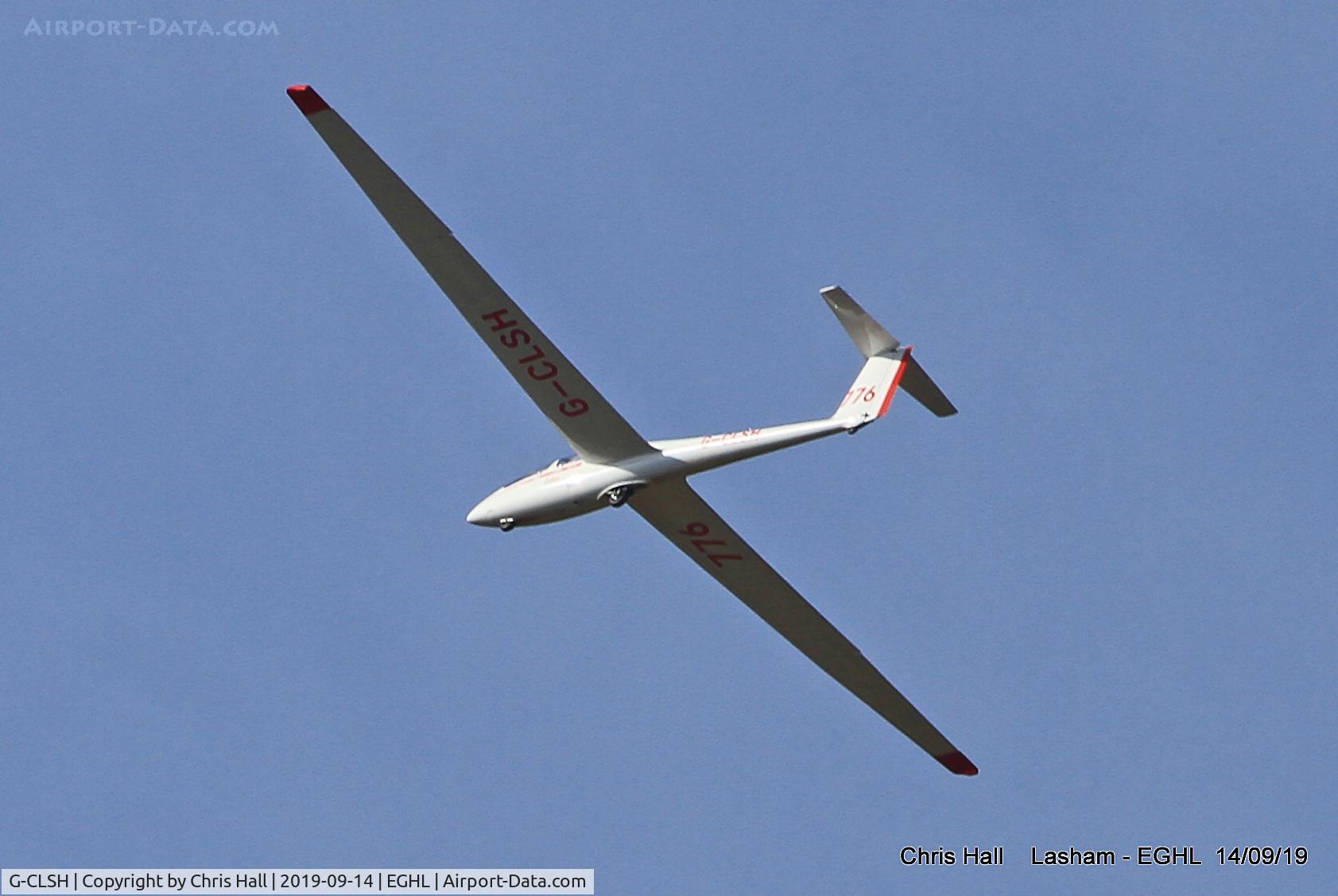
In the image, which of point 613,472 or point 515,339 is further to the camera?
point 613,472

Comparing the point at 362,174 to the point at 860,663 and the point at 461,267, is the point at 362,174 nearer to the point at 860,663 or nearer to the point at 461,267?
the point at 461,267

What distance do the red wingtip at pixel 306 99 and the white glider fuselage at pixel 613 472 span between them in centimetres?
644

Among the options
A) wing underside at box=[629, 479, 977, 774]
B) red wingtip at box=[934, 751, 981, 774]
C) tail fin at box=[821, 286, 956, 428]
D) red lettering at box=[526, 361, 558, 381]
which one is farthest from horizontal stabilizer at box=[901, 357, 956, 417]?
red wingtip at box=[934, 751, 981, 774]

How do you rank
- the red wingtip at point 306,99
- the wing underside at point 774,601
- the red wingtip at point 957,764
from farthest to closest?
1. the red wingtip at point 957,764
2. the wing underside at point 774,601
3. the red wingtip at point 306,99

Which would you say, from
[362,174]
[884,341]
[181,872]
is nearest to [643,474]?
[884,341]

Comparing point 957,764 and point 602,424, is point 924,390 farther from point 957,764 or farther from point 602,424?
point 957,764

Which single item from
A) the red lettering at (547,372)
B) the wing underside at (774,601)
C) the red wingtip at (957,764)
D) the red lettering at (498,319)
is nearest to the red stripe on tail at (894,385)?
the wing underside at (774,601)

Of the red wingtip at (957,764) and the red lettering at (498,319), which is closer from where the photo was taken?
the red lettering at (498,319)

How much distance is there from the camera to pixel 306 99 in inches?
1030

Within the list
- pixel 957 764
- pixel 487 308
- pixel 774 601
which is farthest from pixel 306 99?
pixel 957 764

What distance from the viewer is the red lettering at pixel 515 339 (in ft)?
91.6

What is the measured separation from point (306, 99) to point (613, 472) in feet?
22.4

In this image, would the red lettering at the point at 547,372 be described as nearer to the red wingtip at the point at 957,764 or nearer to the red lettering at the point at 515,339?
the red lettering at the point at 515,339

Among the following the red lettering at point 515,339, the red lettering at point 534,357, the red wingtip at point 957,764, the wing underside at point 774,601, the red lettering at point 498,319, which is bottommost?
the red wingtip at point 957,764
